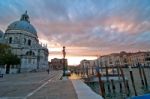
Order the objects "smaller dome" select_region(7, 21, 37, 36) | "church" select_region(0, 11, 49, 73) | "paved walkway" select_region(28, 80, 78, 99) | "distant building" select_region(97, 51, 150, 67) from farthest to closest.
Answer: "distant building" select_region(97, 51, 150, 67), "smaller dome" select_region(7, 21, 37, 36), "church" select_region(0, 11, 49, 73), "paved walkway" select_region(28, 80, 78, 99)

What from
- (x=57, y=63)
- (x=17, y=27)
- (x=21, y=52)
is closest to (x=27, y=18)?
(x=17, y=27)

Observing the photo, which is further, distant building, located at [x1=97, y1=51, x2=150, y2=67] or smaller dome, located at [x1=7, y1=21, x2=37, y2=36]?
distant building, located at [x1=97, y1=51, x2=150, y2=67]

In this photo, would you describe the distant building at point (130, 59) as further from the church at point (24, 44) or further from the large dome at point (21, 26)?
the large dome at point (21, 26)

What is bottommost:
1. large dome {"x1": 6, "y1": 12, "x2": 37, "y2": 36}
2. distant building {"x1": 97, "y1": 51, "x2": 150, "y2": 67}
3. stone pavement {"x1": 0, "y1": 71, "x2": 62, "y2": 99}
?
stone pavement {"x1": 0, "y1": 71, "x2": 62, "y2": 99}

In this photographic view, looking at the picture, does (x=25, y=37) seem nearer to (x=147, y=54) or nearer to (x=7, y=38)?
(x=7, y=38)

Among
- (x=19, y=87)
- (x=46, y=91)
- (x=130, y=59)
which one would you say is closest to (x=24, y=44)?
(x=19, y=87)

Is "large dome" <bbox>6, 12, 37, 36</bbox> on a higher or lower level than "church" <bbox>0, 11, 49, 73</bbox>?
higher

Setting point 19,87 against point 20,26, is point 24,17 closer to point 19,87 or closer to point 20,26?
point 20,26

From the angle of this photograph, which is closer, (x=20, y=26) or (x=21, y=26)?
(x=20, y=26)

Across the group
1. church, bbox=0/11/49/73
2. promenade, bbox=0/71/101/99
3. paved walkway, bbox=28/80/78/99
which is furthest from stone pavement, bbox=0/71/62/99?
church, bbox=0/11/49/73

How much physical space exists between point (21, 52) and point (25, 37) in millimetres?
9961

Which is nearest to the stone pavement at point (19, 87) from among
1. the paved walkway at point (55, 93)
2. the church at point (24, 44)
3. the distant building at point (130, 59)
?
the paved walkway at point (55, 93)

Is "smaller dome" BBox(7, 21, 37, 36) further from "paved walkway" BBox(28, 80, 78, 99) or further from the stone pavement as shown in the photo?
"paved walkway" BBox(28, 80, 78, 99)

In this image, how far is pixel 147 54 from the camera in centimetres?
13450
